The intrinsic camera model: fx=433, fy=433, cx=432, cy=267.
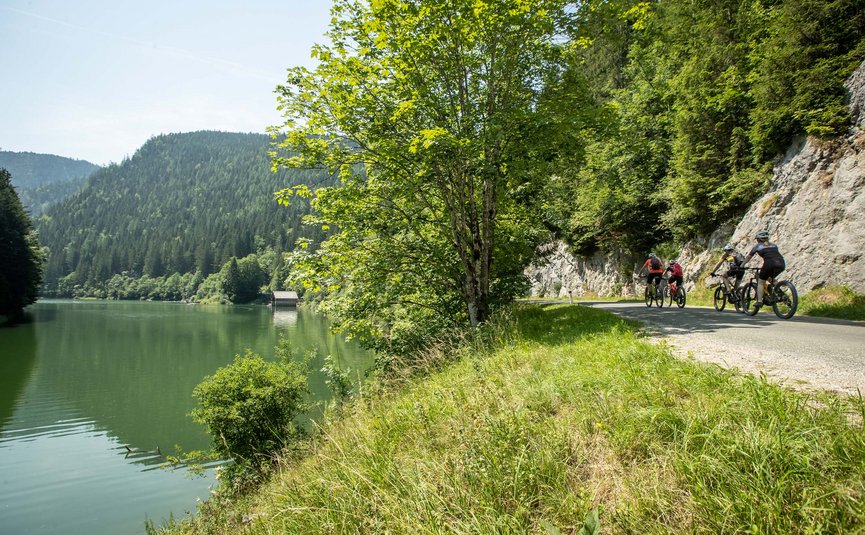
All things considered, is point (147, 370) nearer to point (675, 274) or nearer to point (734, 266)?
point (675, 274)

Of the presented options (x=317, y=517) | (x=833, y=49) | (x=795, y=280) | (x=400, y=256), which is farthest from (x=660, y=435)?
(x=833, y=49)

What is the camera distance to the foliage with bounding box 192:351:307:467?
40.3 ft

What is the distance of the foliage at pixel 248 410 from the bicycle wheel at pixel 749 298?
12.8 meters

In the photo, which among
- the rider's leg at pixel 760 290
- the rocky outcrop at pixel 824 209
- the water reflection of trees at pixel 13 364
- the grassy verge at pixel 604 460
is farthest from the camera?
the water reflection of trees at pixel 13 364

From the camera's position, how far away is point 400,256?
11273 millimetres

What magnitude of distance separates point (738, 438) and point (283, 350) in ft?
51.7

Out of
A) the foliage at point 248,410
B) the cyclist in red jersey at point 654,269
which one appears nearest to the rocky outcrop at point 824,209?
the cyclist in red jersey at point 654,269

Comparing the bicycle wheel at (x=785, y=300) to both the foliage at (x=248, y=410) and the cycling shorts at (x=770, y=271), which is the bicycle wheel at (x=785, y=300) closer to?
the cycling shorts at (x=770, y=271)

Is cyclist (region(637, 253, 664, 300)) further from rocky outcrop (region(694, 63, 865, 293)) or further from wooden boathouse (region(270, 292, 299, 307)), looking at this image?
wooden boathouse (region(270, 292, 299, 307))

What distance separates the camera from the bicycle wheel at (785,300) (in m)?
Result: 9.83

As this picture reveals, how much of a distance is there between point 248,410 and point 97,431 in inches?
474

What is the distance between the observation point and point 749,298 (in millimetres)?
11273

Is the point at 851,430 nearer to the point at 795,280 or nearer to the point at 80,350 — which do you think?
the point at 795,280

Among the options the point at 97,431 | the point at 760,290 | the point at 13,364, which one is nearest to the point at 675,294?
the point at 760,290
